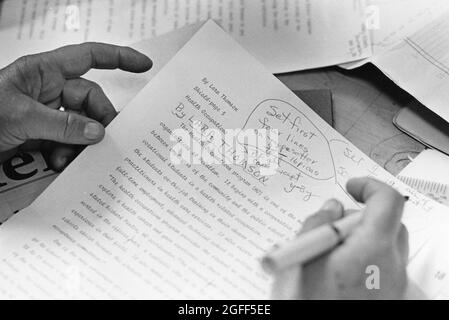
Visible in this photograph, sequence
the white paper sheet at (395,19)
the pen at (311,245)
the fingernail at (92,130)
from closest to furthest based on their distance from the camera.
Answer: the pen at (311,245) < the fingernail at (92,130) < the white paper sheet at (395,19)

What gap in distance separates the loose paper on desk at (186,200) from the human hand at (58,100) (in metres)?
0.04

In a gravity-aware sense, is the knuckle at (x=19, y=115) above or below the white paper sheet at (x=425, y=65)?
above

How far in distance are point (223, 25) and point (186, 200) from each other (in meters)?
0.26

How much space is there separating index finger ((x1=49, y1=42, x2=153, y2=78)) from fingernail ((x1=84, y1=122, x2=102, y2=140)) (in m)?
0.08

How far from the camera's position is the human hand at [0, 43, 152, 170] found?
1.78ft

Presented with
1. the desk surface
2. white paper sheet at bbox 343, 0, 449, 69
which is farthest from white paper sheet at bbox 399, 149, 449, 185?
white paper sheet at bbox 343, 0, 449, 69

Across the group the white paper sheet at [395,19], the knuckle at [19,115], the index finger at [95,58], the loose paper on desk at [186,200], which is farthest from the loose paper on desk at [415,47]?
the knuckle at [19,115]

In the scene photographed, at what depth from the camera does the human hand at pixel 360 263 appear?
418 mm

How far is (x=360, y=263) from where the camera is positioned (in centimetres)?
42

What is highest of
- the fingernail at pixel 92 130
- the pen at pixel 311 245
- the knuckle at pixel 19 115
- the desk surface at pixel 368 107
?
the knuckle at pixel 19 115

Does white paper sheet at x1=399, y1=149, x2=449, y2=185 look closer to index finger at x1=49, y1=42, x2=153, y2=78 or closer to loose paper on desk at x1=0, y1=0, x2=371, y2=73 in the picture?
loose paper on desk at x1=0, y1=0, x2=371, y2=73

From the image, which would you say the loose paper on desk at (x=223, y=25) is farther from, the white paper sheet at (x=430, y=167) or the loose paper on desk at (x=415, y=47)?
the white paper sheet at (x=430, y=167)

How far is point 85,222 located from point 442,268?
0.97ft

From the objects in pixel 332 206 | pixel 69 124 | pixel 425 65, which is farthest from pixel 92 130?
pixel 425 65
